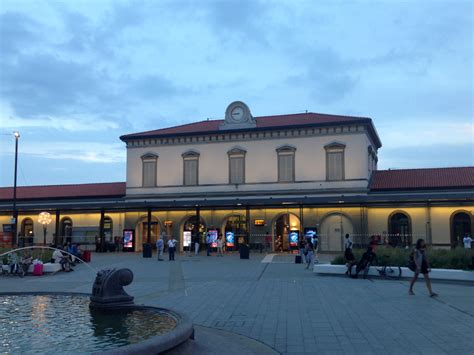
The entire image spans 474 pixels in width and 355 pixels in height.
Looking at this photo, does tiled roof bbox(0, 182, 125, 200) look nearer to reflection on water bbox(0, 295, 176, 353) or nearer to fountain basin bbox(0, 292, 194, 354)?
fountain basin bbox(0, 292, 194, 354)

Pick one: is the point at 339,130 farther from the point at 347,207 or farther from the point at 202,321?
the point at 202,321

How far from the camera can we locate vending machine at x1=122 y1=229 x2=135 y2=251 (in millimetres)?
38625

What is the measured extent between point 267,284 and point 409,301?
5.31 metres

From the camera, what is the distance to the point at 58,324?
27.8ft

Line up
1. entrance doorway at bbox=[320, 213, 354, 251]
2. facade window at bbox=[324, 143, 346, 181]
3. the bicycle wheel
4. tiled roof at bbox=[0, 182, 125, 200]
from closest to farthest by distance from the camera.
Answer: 1. the bicycle wheel
2. entrance doorway at bbox=[320, 213, 354, 251]
3. facade window at bbox=[324, 143, 346, 181]
4. tiled roof at bbox=[0, 182, 125, 200]

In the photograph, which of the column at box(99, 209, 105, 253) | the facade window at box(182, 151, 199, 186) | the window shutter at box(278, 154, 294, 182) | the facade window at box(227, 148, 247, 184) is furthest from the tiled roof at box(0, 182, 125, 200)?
the window shutter at box(278, 154, 294, 182)

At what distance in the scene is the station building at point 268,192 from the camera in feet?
114

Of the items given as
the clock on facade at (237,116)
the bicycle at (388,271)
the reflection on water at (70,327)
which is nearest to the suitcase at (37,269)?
the reflection on water at (70,327)

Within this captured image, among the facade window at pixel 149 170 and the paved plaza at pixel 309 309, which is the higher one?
the facade window at pixel 149 170

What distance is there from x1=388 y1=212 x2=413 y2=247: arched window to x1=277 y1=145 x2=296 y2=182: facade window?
7.93 metres

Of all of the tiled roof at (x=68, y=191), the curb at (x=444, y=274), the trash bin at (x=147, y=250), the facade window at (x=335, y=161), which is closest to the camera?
the curb at (x=444, y=274)

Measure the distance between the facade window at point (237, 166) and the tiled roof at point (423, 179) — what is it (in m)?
10.0

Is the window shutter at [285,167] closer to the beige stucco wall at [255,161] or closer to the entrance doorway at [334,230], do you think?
the beige stucco wall at [255,161]

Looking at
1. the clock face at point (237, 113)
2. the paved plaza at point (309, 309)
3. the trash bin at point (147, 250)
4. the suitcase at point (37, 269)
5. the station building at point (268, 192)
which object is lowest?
the paved plaza at point (309, 309)
